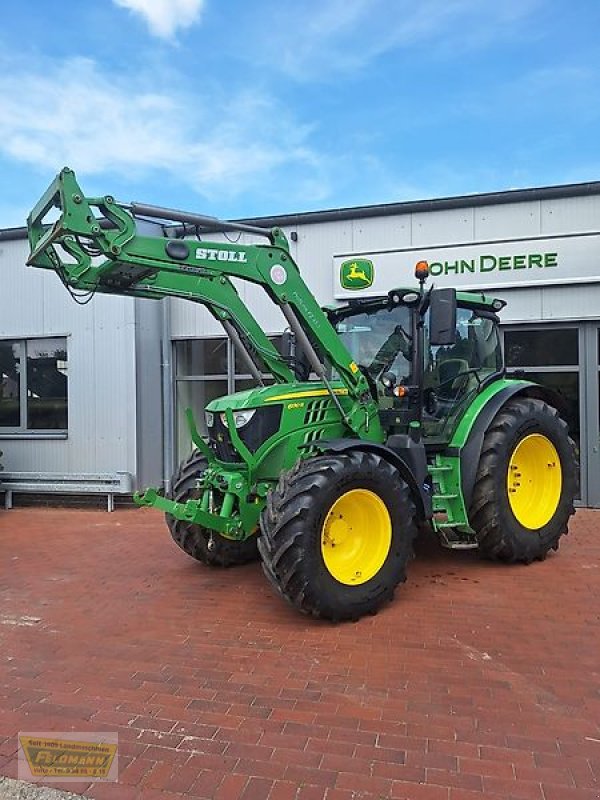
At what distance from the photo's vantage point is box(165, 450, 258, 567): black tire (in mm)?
6023

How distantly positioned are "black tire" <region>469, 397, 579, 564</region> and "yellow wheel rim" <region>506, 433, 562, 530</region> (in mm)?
50

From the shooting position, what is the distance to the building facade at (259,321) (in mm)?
8797

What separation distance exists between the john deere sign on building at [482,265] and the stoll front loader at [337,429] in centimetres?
241

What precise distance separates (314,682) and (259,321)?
6.64m

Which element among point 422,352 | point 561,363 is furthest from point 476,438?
point 561,363

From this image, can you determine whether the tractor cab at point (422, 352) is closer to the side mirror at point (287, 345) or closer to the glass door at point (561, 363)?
the side mirror at point (287, 345)

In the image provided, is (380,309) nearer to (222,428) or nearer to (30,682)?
(222,428)

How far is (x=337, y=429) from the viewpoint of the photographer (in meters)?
5.62

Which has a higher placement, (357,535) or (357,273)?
(357,273)

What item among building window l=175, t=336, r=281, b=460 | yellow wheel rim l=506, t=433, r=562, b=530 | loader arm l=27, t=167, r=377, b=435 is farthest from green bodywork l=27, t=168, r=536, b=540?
building window l=175, t=336, r=281, b=460

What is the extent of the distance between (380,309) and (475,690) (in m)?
3.51

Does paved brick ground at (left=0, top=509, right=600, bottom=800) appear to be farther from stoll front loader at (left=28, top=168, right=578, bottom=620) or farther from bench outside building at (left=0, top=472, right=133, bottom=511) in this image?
bench outside building at (left=0, top=472, right=133, bottom=511)

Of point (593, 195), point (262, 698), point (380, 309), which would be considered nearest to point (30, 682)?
point (262, 698)

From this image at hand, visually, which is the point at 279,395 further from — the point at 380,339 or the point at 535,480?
the point at 535,480
